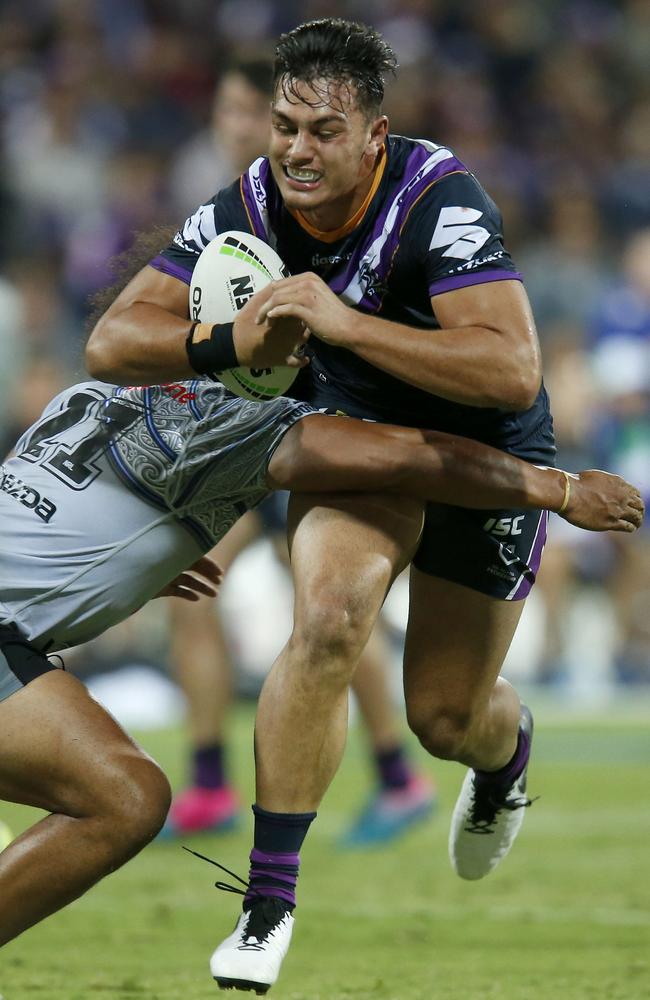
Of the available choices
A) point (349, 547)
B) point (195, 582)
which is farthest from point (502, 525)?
point (195, 582)

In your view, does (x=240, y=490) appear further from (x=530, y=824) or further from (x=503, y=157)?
(x=503, y=157)

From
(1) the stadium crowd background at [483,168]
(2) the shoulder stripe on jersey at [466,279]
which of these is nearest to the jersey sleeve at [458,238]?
(2) the shoulder stripe on jersey at [466,279]

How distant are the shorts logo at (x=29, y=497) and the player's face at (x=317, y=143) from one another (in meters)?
0.94

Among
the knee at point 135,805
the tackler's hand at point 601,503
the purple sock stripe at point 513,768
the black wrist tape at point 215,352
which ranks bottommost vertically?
the purple sock stripe at point 513,768

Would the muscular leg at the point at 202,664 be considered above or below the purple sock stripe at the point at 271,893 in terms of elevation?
below

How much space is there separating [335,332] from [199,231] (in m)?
Answer: 0.65

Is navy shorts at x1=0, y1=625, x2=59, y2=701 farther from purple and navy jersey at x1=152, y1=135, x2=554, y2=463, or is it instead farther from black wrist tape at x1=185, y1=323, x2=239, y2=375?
purple and navy jersey at x1=152, y1=135, x2=554, y2=463

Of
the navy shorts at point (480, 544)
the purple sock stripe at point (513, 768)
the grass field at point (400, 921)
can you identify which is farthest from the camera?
the purple sock stripe at point (513, 768)

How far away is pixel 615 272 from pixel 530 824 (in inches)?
249

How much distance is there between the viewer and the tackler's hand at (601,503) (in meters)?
4.02

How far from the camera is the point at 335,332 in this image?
3600 millimetres

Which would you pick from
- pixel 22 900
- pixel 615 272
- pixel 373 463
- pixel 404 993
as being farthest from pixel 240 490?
pixel 615 272

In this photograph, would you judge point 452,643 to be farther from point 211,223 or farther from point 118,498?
point 211,223

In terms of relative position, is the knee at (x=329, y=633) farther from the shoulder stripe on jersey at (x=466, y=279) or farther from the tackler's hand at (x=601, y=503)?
the shoulder stripe on jersey at (x=466, y=279)
